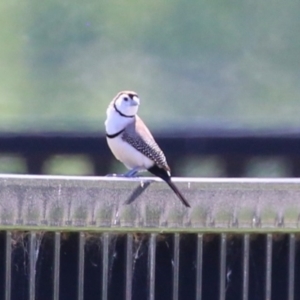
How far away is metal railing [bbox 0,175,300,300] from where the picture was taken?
5543mm

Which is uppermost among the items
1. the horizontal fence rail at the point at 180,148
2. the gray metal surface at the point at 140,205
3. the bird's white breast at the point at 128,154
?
the horizontal fence rail at the point at 180,148

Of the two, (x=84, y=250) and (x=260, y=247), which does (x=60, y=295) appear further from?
(x=260, y=247)

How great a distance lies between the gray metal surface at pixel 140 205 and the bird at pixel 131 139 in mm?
1328

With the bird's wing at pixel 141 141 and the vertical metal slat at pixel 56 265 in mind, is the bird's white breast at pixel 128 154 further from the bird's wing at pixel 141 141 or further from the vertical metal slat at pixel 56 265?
the vertical metal slat at pixel 56 265

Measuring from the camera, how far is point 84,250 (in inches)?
225

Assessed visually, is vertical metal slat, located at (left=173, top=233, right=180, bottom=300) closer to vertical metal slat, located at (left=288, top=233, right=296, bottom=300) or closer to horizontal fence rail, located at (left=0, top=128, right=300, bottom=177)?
vertical metal slat, located at (left=288, top=233, right=296, bottom=300)

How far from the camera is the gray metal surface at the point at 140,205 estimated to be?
18.1 feet

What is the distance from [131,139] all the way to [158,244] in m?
1.63

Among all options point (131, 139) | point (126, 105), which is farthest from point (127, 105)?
point (131, 139)

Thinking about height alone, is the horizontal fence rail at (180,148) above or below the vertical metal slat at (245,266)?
above

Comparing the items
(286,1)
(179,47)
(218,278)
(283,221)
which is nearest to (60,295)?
(218,278)

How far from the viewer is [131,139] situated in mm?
7219

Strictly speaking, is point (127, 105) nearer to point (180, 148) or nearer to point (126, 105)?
point (126, 105)

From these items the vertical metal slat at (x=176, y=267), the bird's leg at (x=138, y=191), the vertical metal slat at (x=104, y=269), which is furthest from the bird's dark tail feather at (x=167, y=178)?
the vertical metal slat at (x=104, y=269)
